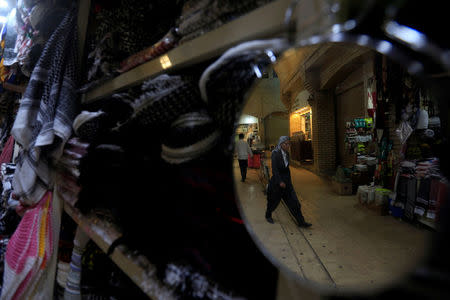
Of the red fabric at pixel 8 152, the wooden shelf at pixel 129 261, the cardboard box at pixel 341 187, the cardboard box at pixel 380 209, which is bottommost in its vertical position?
the wooden shelf at pixel 129 261

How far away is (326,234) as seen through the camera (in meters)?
0.58

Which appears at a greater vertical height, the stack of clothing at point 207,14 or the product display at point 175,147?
the stack of clothing at point 207,14

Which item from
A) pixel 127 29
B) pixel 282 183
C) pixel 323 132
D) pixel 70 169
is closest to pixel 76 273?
pixel 70 169

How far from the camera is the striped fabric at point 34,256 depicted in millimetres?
843

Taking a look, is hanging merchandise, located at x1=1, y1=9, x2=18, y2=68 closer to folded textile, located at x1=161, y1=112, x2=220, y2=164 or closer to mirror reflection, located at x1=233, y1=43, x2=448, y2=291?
folded textile, located at x1=161, y1=112, x2=220, y2=164

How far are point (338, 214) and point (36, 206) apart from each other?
4.58 ft

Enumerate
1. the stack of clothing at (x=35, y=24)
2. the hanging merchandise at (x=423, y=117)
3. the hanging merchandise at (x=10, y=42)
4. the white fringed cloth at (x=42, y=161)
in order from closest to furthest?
the hanging merchandise at (x=423, y=117) < the white fringed cloth at (x=42, y=161) < the stack of clothing at (x=35, y=24) < the hanging merchandise at (x=10, y=42)

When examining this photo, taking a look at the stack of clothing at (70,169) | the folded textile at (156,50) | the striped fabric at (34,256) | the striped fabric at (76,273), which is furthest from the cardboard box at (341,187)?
the striped fabric at (34,256)

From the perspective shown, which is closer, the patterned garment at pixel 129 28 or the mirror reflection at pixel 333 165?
the mirror reflection at pixel 333 165

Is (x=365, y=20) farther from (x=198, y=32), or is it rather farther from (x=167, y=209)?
(x=167, y=209)

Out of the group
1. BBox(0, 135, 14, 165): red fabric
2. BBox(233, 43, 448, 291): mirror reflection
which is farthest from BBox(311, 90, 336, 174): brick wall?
BBox(0, 135, 14, 165): red fabric

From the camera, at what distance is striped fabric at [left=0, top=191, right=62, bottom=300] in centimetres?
84

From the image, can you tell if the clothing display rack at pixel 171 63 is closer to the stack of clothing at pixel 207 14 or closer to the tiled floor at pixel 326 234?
the stack of clothing at pixel 207 14

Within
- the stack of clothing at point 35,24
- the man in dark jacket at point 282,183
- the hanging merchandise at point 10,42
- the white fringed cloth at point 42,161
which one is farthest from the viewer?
the hanging merchandise at point 10,42
